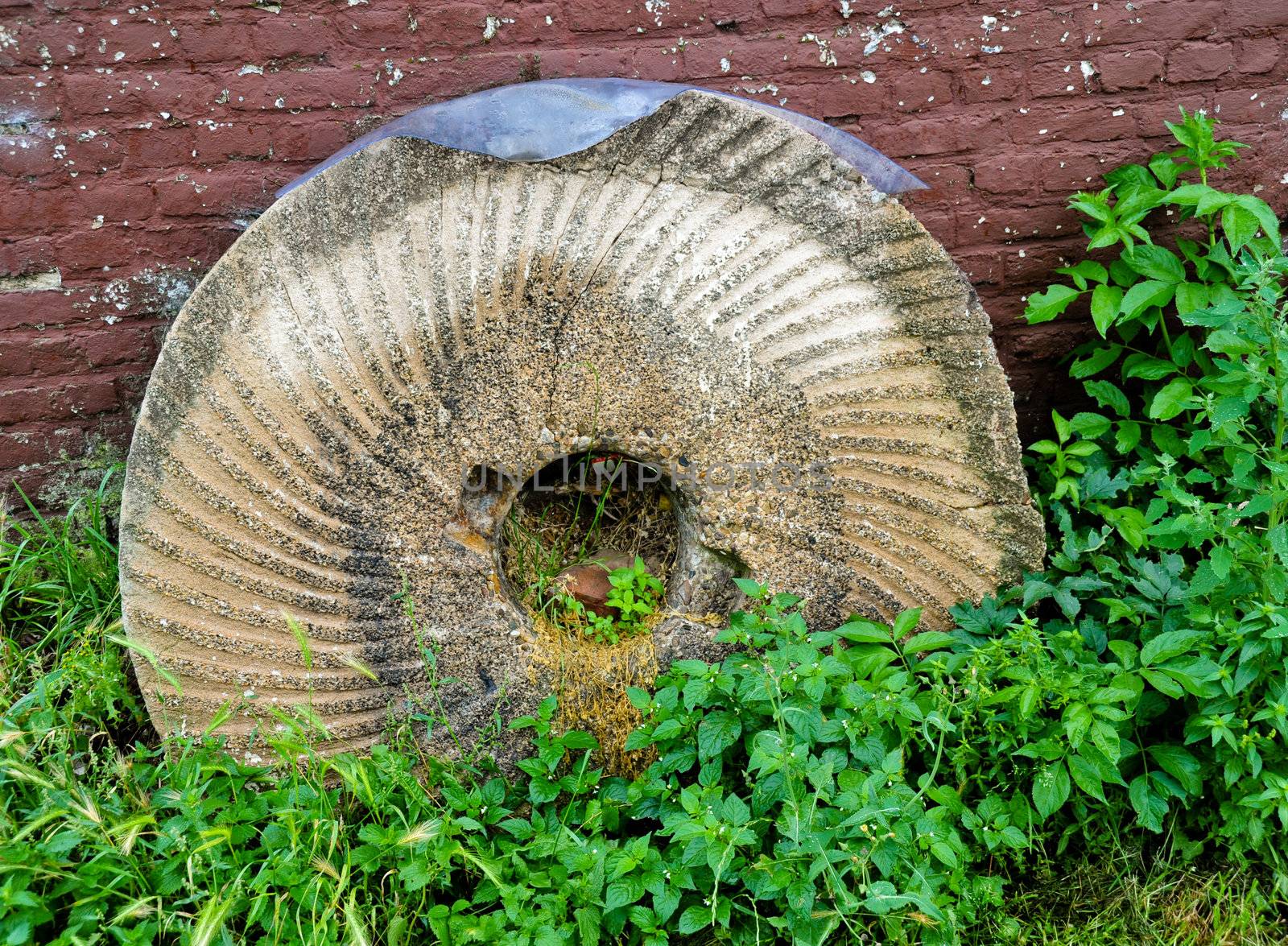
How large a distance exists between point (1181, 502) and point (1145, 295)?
0.68m

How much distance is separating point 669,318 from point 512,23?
0.80 metres

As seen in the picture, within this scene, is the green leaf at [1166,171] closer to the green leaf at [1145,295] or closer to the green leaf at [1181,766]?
the green leaf at [1145,295]

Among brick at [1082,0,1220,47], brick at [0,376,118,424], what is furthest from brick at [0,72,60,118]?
brick at [1082,0,1220,47]

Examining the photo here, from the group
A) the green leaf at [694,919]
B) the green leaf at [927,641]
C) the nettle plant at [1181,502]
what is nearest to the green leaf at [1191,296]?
the nettle plant at [1181,502]

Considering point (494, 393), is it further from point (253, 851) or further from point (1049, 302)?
point (1049, 302)

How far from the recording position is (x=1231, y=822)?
182 centimetres

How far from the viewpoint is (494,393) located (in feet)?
6.18

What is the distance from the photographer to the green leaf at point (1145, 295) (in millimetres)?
2225

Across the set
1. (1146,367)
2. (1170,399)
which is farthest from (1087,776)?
(1146,367)

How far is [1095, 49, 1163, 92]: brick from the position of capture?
2.30 metres

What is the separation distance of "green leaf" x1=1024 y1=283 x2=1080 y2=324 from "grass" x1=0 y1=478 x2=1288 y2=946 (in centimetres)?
117

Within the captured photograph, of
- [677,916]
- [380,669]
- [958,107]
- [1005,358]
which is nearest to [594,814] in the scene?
[677,916]

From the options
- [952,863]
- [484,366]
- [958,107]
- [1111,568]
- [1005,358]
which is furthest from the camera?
[1005,358]

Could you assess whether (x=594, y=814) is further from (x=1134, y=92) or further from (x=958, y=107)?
(x=1134, y=92)
